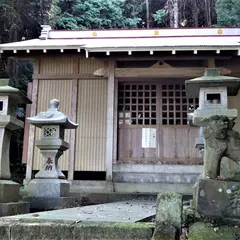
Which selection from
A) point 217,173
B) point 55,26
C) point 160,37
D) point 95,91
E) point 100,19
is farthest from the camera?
point 100,19

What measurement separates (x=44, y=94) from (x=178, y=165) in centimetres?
474

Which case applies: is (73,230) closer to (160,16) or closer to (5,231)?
(5,231)

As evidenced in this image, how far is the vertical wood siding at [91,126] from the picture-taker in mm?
10156

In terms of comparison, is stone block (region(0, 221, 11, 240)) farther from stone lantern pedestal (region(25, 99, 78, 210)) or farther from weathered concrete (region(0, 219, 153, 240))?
stone lantern pedestal (region(25, 99, 78, 210))

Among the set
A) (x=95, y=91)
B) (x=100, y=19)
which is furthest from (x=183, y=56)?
(x=100, y=19)

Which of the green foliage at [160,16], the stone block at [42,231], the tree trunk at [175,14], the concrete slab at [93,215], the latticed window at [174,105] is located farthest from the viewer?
the green foliage at [160,16]

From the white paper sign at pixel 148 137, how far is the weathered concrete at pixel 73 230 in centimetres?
685

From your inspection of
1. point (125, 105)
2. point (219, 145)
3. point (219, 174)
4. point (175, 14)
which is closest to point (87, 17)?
point (175, 14)

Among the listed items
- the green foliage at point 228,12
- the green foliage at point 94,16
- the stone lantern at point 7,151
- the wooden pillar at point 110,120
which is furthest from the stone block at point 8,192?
the green foliage at point 228,12

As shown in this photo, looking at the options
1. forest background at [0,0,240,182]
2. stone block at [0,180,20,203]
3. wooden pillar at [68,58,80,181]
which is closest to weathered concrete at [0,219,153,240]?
stone block at [0,180,20,203]

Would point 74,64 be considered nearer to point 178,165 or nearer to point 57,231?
point 178,165

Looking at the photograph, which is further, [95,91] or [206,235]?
[95,91]

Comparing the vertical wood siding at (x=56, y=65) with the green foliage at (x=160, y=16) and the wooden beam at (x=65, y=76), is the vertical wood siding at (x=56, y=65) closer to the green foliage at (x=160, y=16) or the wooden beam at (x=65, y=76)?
the wooden beam at (x=65, y=76)

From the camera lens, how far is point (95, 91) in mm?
10477
